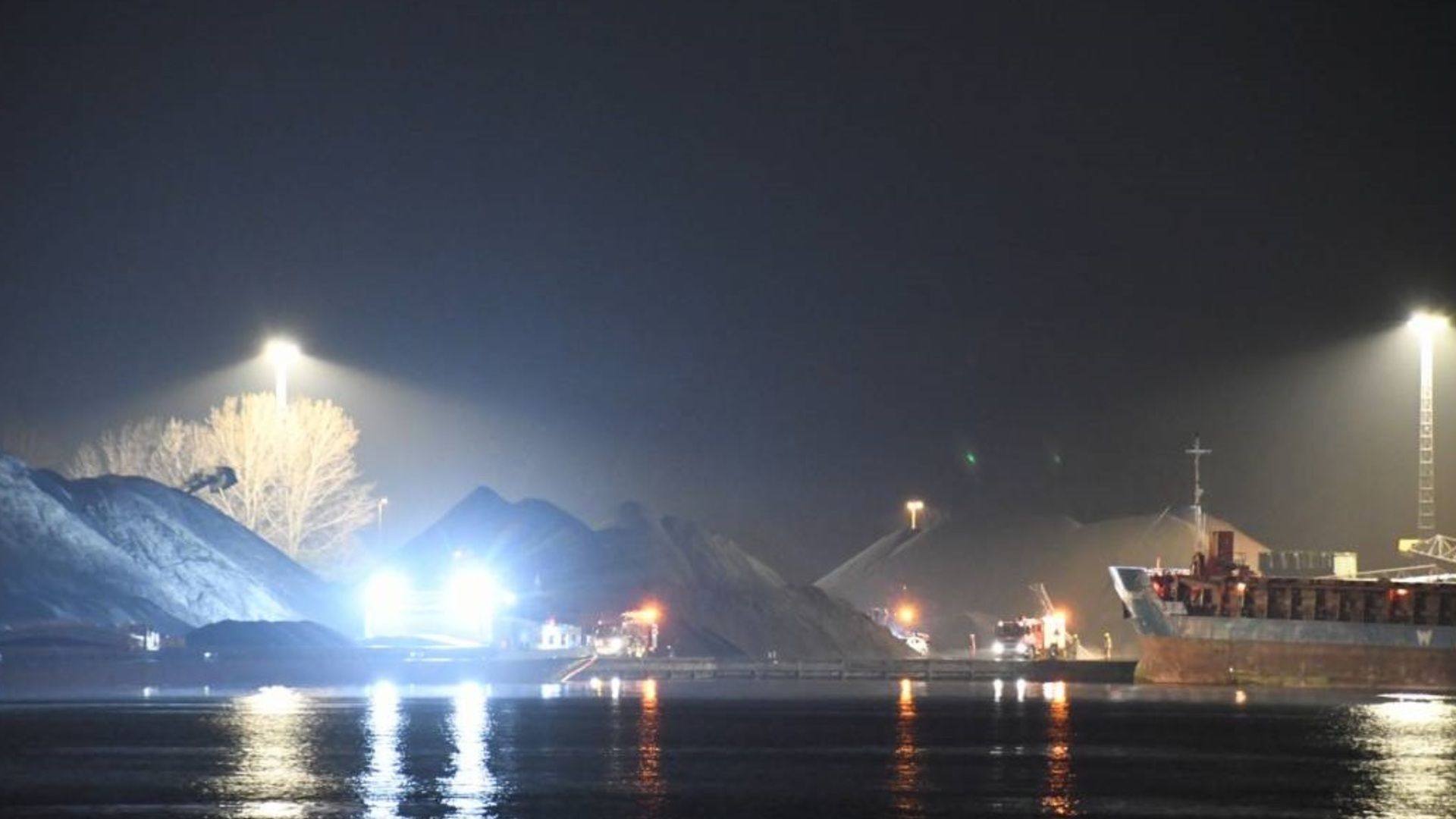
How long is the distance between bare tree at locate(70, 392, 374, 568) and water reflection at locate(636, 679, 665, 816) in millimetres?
70158

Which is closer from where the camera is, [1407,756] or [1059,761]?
[1059,761]

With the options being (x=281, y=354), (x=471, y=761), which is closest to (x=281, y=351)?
(x=281, y=354)

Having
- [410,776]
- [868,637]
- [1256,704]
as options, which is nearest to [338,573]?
[868,637]

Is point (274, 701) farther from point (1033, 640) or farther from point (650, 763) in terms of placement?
point (1033, 640)

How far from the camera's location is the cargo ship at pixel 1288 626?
99.2 meters

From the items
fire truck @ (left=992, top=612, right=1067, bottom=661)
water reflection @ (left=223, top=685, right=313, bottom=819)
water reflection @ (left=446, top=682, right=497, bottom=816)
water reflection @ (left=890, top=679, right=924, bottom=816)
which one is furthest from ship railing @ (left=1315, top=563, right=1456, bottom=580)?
water reflection @ (left=223, top=685, right=313, bottom=819)

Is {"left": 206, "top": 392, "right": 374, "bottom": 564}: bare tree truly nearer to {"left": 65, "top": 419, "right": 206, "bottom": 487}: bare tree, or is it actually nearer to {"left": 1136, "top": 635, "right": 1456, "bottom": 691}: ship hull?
{"left": 65, "top": 419, "right": 206, "bottom": 487}: bare tree

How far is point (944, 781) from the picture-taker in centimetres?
5422

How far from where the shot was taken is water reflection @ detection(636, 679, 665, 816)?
4952 centimetres

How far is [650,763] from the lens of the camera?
192 ft

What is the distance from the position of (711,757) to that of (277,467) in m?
94.8

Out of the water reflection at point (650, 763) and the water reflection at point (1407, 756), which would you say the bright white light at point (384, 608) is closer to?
the water reflection at point (650, 763)

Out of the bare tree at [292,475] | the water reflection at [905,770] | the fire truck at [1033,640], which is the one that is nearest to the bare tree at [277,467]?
the bare tree at [292,475]

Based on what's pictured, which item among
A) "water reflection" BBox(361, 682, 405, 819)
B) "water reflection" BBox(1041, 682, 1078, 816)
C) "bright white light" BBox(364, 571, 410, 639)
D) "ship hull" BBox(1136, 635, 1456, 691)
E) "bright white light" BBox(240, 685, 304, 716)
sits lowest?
"water reflection" BBox(1041, 682, 1078, 816)
